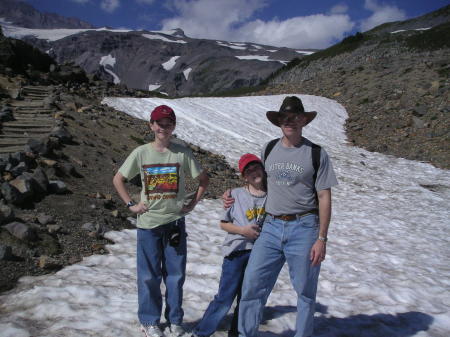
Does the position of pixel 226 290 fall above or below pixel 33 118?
below

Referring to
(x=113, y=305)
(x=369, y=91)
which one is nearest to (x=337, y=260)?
(x=113, y=305)

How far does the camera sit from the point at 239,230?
143 inches

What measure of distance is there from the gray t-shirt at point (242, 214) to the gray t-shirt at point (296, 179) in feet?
0.52

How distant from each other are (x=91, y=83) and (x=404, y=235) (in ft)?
62.5

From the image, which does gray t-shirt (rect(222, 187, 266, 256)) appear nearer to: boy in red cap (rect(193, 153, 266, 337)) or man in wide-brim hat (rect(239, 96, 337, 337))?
boy in red cap (rect(193, 153, 266, 337))

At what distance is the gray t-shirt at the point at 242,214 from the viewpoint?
3723mm

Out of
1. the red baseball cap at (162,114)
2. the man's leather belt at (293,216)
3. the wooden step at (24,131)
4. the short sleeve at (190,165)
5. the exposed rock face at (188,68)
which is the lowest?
the man's leather belt at (293,216)

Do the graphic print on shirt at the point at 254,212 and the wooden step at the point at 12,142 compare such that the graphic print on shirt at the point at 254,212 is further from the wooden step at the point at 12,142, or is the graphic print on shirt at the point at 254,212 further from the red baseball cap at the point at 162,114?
the wooden step at the point at 12,142

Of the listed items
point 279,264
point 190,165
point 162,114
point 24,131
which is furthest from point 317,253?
point 24,131

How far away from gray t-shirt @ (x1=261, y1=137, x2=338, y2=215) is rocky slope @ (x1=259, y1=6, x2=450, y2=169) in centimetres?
1576

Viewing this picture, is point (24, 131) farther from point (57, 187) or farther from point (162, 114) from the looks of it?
point (162, 114)

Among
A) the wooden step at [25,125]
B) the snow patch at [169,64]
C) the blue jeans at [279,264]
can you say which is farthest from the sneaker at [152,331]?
the snow patch at [169,64]

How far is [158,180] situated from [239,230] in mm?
977

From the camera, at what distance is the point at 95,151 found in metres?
10.3
